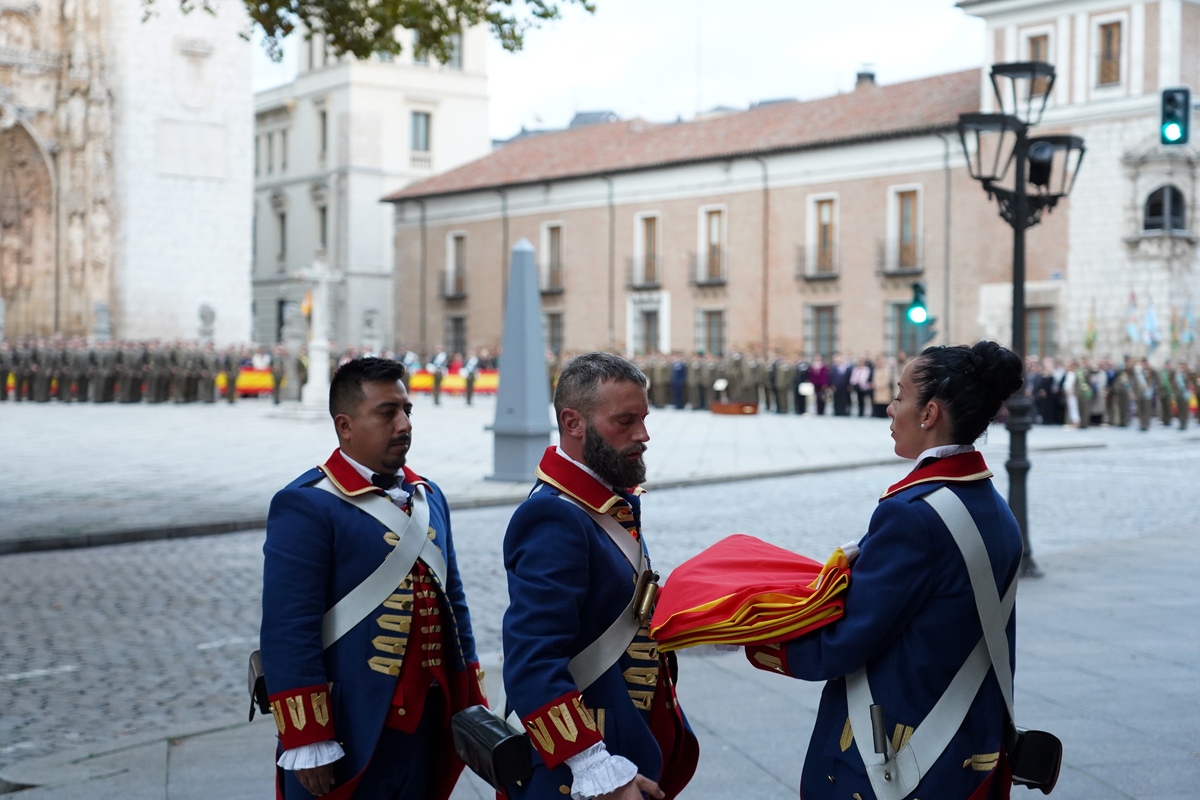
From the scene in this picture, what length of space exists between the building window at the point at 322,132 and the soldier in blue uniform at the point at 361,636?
5511cm

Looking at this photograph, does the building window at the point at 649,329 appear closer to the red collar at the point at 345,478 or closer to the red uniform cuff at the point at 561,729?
the red collar at the point at 345,478

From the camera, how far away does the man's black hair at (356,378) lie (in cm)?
315

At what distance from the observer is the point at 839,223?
39.8 meters

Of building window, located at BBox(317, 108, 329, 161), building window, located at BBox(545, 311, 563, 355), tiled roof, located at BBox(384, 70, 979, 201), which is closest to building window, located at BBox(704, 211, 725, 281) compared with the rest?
tiled roof, located at BBox(384, 70, 979, 201)

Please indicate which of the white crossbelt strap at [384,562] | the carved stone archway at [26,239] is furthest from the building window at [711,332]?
the white crossbelt strap at [384,562]

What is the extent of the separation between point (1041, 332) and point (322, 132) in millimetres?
32781

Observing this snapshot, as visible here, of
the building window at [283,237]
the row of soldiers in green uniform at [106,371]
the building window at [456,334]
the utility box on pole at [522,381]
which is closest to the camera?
the utility box on pole at [522,381]

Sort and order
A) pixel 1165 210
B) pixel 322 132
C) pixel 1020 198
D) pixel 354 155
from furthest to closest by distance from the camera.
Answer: pixel 322 132 < pixel 354 155 < pixel 1165 210 < pixel 1020 198

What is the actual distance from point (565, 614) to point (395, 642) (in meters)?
0.62

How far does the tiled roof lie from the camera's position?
39062mm

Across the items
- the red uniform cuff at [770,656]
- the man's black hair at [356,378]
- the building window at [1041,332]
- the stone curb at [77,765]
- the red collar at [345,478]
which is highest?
the building window at [1041,332]

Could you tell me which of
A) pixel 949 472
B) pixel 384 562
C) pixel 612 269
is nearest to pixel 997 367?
pixel 949 472

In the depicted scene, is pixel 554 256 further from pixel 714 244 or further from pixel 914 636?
pixel 914 636

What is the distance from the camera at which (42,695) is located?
6.09 meters
